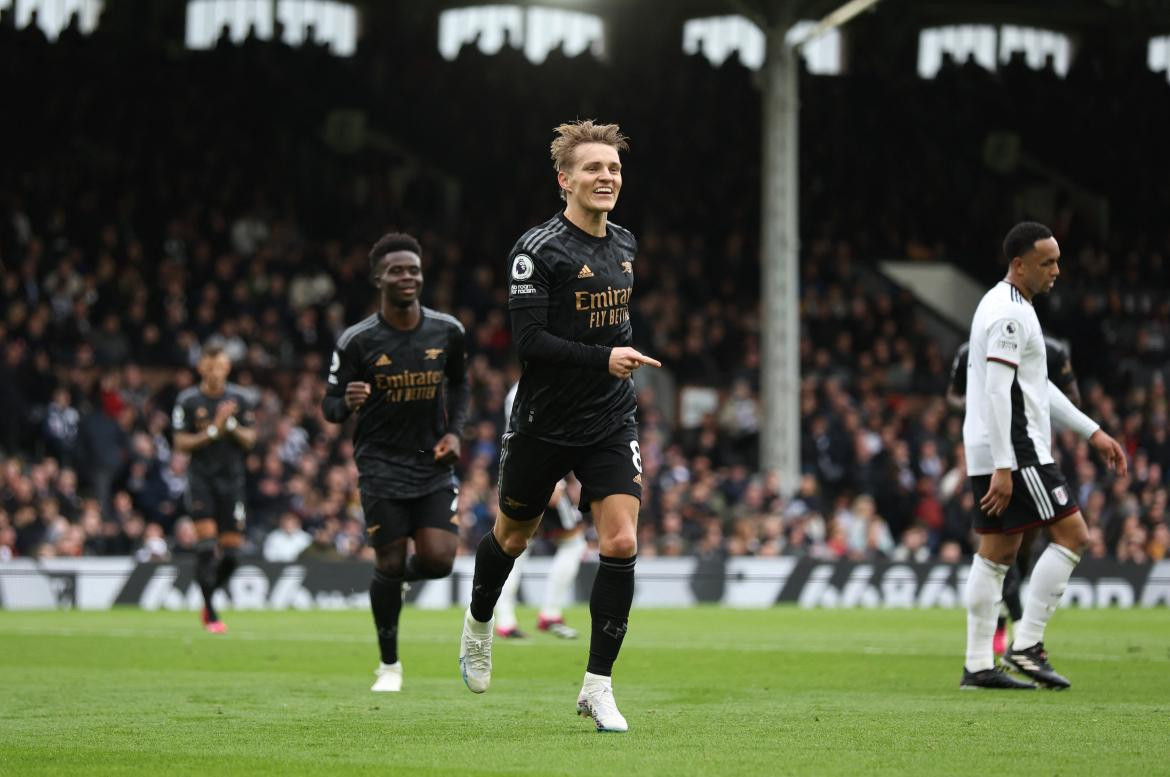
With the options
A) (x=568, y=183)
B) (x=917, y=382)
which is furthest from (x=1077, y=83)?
(x=568, y=183)

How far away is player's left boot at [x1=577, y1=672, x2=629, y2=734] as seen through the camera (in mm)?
7559

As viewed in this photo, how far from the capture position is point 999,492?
30.7 ft

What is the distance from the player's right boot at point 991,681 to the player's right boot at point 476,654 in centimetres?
282

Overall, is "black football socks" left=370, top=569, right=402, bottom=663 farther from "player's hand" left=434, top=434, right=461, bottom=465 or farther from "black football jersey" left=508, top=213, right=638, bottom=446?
"black football jersey" left=508, top=213, right=638, bottom=446

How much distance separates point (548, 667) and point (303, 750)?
4.71 m

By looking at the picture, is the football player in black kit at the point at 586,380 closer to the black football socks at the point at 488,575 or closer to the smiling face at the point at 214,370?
the black football socks at the point at 488,575

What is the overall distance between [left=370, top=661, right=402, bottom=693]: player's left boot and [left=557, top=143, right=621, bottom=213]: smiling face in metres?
3.23

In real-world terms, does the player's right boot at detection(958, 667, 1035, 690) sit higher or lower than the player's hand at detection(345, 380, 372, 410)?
lower

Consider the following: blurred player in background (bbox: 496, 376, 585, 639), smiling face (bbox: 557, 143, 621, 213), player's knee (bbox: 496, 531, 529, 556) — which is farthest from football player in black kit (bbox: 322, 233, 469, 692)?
blurred player in background (bbox: 496, 376, 585, 639)

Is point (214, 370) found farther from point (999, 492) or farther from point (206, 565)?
point (999, 492)

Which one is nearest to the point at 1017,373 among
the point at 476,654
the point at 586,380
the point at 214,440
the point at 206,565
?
the point at 586,380

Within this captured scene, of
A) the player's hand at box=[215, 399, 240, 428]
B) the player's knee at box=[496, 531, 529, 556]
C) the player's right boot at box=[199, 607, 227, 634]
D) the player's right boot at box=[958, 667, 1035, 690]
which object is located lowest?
the player's right boot at box=[199, 607, 227, 634]

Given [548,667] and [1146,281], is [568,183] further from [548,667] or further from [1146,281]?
[1146,281]

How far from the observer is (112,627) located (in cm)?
1597
